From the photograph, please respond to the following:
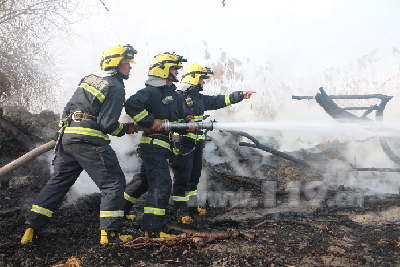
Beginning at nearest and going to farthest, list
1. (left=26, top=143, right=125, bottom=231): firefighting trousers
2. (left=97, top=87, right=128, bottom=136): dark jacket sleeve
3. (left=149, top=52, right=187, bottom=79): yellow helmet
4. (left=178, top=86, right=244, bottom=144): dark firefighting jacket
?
(left=26, top=143, right=125, bottom=231): firefighting trousers
(left=97, top=87, right=128, bottom=136): dark jacket sleeve
(left=149, top=52, right=187, bottom=79): yellow helmet
(left=178, top=86, right=244, bottom=144): dark firefighting jacket

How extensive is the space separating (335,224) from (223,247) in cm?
166

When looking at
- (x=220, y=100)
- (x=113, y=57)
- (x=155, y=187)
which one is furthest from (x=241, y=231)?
(x=220, y=100)

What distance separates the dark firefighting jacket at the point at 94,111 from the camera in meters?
3.52

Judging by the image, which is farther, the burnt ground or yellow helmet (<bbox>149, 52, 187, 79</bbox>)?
yellow helmet (<bbox>149, 52, 187, 79</bbox>)

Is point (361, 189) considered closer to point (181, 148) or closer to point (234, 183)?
point (234, 183)

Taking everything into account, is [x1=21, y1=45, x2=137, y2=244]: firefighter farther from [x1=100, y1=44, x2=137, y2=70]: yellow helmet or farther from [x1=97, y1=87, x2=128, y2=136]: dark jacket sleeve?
[x1=100, y1=44, x2=137, y2=70]: yellow helmet

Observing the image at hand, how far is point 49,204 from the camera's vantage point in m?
3.50

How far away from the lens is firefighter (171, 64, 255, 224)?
4.94 m

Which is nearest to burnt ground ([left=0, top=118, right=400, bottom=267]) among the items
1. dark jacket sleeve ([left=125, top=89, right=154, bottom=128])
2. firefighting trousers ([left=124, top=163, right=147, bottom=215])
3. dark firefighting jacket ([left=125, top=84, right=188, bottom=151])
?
firefighting trousers ([left=124, top=163, right=147, bottom=215])

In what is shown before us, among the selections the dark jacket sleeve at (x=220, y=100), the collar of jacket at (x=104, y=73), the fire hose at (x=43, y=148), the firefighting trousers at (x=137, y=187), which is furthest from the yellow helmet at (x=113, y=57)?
the dark jacket sleeve at (x=220, y=100)

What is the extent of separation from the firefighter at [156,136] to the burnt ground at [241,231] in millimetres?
360

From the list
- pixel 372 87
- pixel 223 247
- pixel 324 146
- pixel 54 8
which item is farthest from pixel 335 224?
pixel 372 87

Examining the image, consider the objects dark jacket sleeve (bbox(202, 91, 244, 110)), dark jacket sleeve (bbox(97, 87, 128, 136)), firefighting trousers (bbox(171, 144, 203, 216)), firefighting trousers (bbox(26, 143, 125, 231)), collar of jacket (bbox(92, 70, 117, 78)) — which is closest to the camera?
firefighting trousers (bbox(26, 143, 125, 231))

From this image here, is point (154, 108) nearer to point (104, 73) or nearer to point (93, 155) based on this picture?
point (104, 73)
